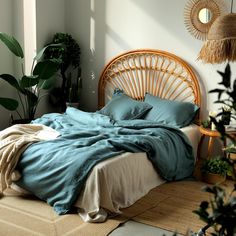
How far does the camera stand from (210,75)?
4363 millimetres

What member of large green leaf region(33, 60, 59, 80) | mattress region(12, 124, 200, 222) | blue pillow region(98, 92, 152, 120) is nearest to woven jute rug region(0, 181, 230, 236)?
mattress region(12, 124, 200, 222)

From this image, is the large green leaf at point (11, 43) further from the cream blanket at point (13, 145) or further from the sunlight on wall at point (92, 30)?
the cream blanket at point (13, 145)

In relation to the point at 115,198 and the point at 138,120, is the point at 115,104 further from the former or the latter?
the point at 115,198

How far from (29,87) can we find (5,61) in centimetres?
64

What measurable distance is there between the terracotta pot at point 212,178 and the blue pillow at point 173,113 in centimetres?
62

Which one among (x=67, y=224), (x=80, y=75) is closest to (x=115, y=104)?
(x=80, y=75)

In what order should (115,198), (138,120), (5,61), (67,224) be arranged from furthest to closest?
(5,61)
(138,120)
(115,198)
(67,224)

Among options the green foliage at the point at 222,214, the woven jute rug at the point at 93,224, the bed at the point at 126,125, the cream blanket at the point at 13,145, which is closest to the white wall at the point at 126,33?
the bed at the point at 126,125

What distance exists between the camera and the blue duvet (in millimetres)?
3029

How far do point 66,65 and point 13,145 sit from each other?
6.46 ft

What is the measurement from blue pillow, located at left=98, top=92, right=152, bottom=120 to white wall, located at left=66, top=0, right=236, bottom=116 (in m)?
0.70

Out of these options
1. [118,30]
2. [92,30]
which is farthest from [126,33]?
[92,30]

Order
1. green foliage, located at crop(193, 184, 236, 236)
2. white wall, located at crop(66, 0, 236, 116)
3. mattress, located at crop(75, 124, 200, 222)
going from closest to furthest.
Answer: green foliage, located at crop(193, 184, 236, 236) → mattress, located at crop(75, 124, 200, 222) → white wall, located at crop(66, 0, 236, 116)

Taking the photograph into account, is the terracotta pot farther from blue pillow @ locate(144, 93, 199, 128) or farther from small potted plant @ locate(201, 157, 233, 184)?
blue pillow @ locate(144, 93, 199, 128)
